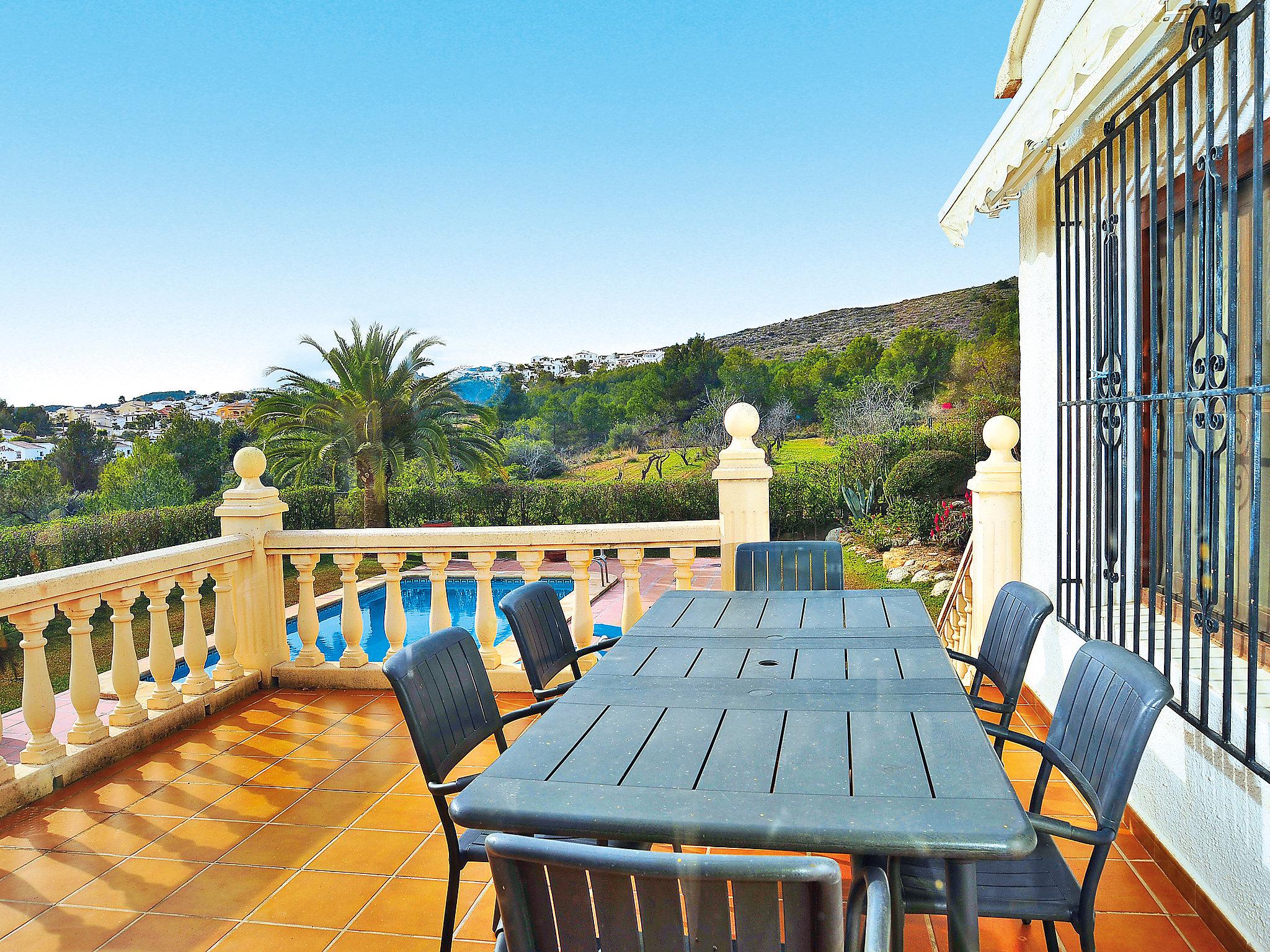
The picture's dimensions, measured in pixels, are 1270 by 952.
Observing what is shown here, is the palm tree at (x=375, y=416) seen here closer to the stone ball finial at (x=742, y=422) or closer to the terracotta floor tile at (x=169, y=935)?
the stone ball finial at (x=742, y=422)

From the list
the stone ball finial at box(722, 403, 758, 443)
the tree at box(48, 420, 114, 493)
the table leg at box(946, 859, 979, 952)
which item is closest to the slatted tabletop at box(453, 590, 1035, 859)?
the table leg at box(946, 859, 979, 952)

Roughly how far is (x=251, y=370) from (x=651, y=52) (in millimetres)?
12934

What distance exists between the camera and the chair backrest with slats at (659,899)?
0.83 metres

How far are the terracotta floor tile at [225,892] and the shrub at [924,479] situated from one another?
12940mm


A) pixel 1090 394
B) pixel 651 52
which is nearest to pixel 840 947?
pixel 1090 394

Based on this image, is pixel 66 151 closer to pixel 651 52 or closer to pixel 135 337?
pixel 135 337

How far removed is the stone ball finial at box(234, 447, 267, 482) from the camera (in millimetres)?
3902

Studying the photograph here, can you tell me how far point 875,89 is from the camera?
18.1m

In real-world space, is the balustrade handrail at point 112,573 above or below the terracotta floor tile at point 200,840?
above

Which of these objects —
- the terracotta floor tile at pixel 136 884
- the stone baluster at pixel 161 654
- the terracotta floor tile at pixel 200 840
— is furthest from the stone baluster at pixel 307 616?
the terracotta floor tile at pixel 136 884

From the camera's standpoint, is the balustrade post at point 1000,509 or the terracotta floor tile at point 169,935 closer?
the terracotta floor tile at point 169,935

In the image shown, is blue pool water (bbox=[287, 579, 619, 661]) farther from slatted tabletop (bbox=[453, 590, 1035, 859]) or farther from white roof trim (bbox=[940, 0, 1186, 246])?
slatted tabletop (bbox=[453, 590, 1035, 859])

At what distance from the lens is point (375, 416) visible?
13.9 meters

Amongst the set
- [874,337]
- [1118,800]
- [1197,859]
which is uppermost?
[874,337]
